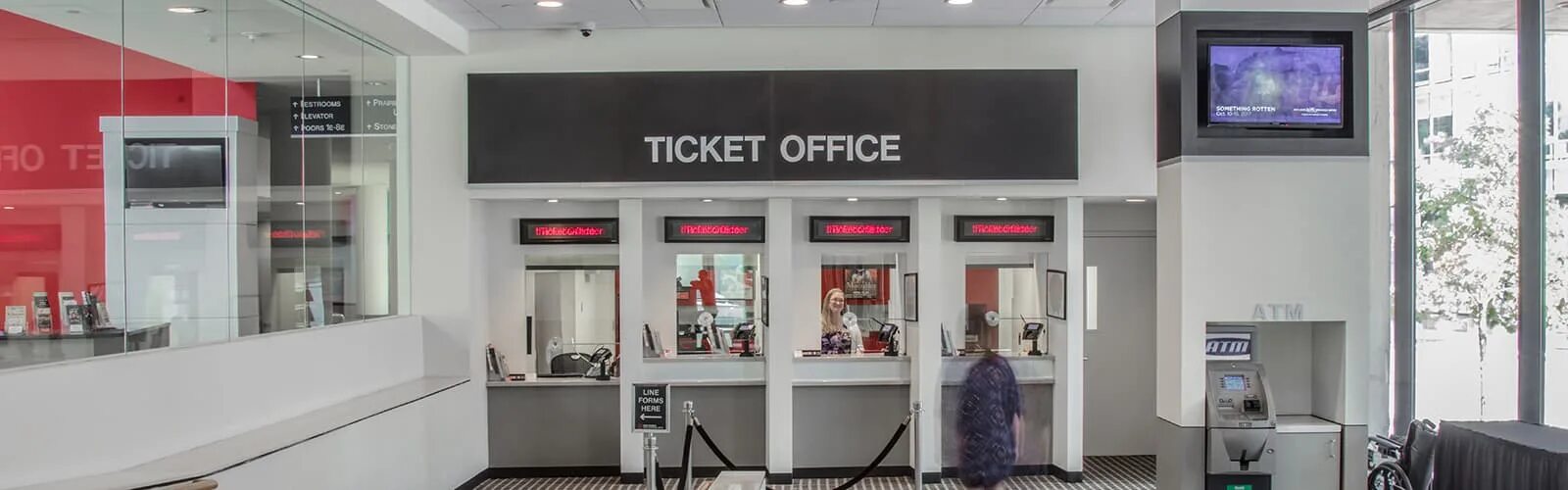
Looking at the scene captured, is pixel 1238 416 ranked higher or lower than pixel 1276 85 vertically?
lower

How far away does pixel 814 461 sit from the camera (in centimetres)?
872

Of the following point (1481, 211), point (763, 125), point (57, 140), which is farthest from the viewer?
point (763, 125)

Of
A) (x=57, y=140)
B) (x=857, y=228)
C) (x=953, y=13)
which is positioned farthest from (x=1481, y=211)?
(x=57, y=140)

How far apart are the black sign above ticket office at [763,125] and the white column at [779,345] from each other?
0.50m

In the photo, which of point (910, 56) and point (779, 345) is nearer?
point (910, 56)

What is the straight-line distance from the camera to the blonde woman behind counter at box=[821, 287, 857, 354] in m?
8.83

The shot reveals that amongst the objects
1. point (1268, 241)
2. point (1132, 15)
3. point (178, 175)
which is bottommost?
point (1268, 241)

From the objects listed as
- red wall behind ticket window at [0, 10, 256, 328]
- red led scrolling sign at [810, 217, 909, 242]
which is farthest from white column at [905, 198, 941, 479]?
red wall behind ticket window at [0, 10, 256, 328]

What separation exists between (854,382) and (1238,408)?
331cm

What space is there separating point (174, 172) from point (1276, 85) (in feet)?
19.7

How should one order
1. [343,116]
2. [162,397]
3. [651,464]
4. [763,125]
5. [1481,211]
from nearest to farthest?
1. [162,397]
2. [651,464]
3. [1481,211]
4. [343,116]
5. [763,125]

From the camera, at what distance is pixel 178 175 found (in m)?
5.47

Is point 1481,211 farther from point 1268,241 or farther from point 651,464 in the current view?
point 651,464

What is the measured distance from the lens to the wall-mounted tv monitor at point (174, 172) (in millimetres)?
5031
